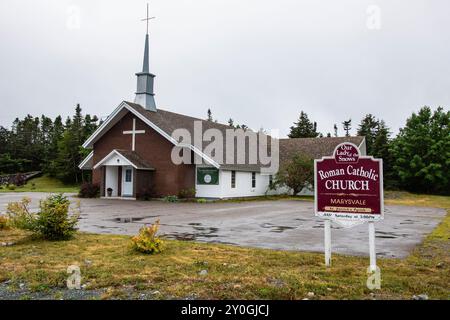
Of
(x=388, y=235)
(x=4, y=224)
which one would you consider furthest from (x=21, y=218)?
(x=388, y=235)

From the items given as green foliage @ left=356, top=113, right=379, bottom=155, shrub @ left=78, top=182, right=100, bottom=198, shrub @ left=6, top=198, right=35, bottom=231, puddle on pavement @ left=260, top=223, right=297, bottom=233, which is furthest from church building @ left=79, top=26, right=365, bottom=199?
green foliage @ left=356, top=113, right=379, bottom=155

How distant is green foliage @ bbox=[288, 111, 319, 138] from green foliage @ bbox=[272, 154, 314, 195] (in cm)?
3574

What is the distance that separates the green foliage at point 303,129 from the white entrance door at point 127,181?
1724 inches

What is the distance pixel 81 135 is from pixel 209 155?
32.5 meters

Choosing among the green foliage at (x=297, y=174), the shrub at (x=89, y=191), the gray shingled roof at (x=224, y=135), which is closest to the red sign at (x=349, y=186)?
the gray shingled roof at (x=224, y=135)

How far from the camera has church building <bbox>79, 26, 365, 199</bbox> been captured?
1109 inches

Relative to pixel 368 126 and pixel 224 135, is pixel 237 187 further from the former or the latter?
pixel 368 126

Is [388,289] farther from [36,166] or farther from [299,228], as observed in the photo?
[36,166]

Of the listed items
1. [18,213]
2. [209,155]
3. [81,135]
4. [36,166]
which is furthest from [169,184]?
[36,166]

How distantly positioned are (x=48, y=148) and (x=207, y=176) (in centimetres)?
4142

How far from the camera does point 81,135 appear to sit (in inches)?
2157

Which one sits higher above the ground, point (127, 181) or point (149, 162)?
point (149, 162)

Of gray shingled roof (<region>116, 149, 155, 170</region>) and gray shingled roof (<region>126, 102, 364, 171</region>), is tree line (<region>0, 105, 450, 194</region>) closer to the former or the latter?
gray shingled roof (<region>126, 102, 364, 171</region>)

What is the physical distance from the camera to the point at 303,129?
6900 cm
